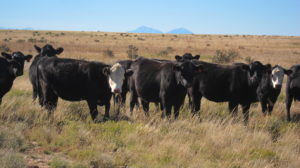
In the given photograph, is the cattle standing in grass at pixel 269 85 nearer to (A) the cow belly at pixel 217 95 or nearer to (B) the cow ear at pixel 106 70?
(A) the cow belly at pixel 217 95

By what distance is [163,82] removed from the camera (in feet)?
27.6

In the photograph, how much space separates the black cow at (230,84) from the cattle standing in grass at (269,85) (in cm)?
23

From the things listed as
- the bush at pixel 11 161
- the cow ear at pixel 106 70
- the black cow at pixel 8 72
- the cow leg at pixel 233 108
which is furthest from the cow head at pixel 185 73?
the black cow at pixel 8 72

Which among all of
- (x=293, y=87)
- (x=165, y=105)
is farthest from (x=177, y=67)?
(x=293, y=87)

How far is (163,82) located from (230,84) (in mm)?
1937

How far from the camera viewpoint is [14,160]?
4.90 meters

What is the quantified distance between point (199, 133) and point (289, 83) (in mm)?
4246

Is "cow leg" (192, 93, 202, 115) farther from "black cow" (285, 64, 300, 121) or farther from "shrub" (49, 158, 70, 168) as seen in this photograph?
"shrub" (49, 158, 70, 168)

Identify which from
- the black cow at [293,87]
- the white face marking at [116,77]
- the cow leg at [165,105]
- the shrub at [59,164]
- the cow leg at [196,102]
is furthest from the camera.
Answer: the black cow at [293,87]

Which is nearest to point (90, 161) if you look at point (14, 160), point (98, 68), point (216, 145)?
point (14, 160)

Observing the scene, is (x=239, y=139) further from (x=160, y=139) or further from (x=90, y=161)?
(x=90, y=161)

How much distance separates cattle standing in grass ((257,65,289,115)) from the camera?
28.6 ft

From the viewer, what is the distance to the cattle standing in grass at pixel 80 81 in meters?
7.93

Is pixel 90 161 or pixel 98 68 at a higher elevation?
pixel 98 68
